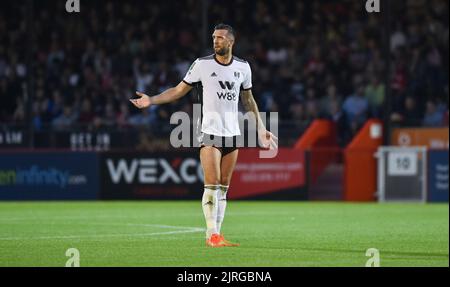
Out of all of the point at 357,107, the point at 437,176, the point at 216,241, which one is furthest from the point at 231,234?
the point at 357,107

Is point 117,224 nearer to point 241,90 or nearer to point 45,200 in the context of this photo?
point 241,90

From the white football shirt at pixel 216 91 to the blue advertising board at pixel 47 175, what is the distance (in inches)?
443

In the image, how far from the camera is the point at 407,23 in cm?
2833

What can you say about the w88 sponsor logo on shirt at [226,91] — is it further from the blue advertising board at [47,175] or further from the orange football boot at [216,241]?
the blue advertising board at [47,175]

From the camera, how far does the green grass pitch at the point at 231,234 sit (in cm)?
1081

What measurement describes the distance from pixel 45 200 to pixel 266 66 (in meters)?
7.89

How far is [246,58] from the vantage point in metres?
28.8

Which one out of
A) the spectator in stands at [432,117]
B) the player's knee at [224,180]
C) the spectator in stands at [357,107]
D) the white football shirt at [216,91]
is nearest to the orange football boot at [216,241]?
the player's knee at [224,180]

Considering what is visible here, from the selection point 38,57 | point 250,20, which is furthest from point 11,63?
point 250,20

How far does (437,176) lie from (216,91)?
11.6 m

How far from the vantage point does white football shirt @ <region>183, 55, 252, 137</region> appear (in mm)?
12430

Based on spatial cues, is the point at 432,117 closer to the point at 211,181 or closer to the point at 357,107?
the point at 357,107

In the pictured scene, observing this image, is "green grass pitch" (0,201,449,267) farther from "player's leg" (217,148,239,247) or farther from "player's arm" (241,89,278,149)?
"player's arm" (241,89,278,149)
